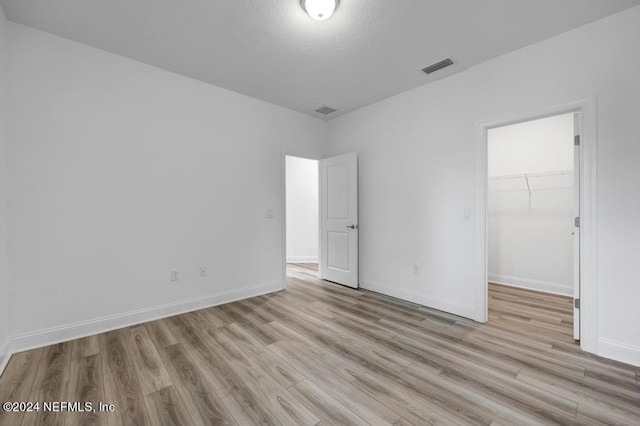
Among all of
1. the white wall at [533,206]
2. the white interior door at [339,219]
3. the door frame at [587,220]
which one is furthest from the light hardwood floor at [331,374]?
the white interior door at [339,219]

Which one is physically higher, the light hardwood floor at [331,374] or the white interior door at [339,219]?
the white interior door at [339,219]

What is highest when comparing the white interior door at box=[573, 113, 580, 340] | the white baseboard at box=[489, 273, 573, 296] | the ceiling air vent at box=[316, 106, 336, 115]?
the ceiling air vent at box=[316, 106, 336, 115]

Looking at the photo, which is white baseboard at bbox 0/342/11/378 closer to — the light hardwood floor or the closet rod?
the light hardwood floor

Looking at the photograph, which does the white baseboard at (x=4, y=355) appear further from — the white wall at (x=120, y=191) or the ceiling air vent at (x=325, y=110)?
the ceiling air vent at (x=325, y=110)

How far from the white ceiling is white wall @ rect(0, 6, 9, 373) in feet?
0.99

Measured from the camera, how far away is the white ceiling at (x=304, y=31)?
81.0 inches

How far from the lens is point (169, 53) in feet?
8.81

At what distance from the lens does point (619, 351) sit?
6.87 feet

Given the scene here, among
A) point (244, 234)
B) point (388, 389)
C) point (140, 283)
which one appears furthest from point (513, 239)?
point (140, 283)

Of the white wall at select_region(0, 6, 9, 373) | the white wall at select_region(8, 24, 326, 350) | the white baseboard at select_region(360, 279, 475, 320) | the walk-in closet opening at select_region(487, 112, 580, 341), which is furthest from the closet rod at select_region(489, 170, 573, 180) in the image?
the white wall at select_region(0, 6, 9, 373)

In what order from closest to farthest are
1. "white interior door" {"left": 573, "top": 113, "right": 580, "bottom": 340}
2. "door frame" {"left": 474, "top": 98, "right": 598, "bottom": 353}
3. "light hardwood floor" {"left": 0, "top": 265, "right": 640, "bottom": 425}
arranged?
"light hardwood floor" {"left": 0, "top": 265, "right": 640, "bottom": 425}
"door frame" {"left": 474, "top": 98, "right": 598, "bottom": 353}
"white interior door" {"left": 573, "top": 113, "right": 580, "bottom": 340}

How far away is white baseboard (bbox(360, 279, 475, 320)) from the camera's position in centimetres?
296

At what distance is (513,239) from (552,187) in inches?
36.7

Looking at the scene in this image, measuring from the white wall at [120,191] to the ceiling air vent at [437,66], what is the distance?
2.23 metres
